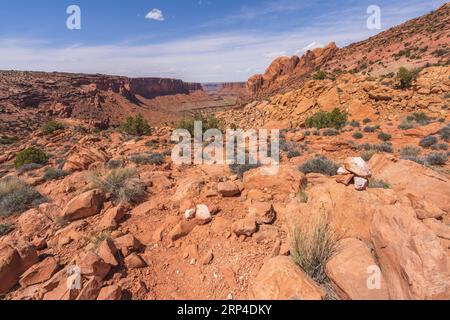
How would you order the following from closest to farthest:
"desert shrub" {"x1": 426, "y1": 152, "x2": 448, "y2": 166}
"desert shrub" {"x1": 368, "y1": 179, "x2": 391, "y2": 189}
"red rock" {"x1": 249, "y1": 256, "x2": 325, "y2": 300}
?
"red rock" {"x1": 249, "y1": 256, "x2": 325, "y2": 300}, "desert shrub" {"x1": 368, "y1": 179, "x2": 391, "y2": 189}, "desert shrub" {"x1": 426, "y1": 152, "x2": 448, "y2": 166}

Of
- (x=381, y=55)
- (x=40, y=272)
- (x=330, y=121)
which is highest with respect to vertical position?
(x=381, y=55)

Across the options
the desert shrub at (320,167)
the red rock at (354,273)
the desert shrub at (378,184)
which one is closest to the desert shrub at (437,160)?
the desert shrub at (320,167)

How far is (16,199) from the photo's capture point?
16.2ft

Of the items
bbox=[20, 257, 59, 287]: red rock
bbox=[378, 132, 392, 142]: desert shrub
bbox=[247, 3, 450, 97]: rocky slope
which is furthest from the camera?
bbox=[247, 3, 450, 97]: rocky slope

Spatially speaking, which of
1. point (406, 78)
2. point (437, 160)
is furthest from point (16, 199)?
point (406, 78)

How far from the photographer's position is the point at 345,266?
7.57ft

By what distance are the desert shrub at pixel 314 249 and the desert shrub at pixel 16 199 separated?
547 centimetres

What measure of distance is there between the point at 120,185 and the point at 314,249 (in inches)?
156

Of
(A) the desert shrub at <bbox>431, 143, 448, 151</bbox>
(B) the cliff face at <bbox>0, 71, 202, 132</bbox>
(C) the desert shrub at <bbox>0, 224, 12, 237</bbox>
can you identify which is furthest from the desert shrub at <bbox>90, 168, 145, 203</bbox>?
(B) the cliff face at <bbox>0, 71, 202, 132</bbox>

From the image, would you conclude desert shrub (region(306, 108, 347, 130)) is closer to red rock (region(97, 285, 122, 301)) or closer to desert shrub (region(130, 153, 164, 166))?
desert shrub (region(130, 153, 164, 166))

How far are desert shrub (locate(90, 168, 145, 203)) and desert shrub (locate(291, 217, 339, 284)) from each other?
325 centimetres

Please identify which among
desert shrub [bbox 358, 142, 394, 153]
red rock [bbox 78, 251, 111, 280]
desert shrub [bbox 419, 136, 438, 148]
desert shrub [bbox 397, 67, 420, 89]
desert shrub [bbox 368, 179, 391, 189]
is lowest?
red rock [bbox 78, 251, 111, 280]

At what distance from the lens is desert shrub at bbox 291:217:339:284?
8.13 ft

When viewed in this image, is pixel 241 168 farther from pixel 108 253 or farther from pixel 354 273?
pixel 354 273
